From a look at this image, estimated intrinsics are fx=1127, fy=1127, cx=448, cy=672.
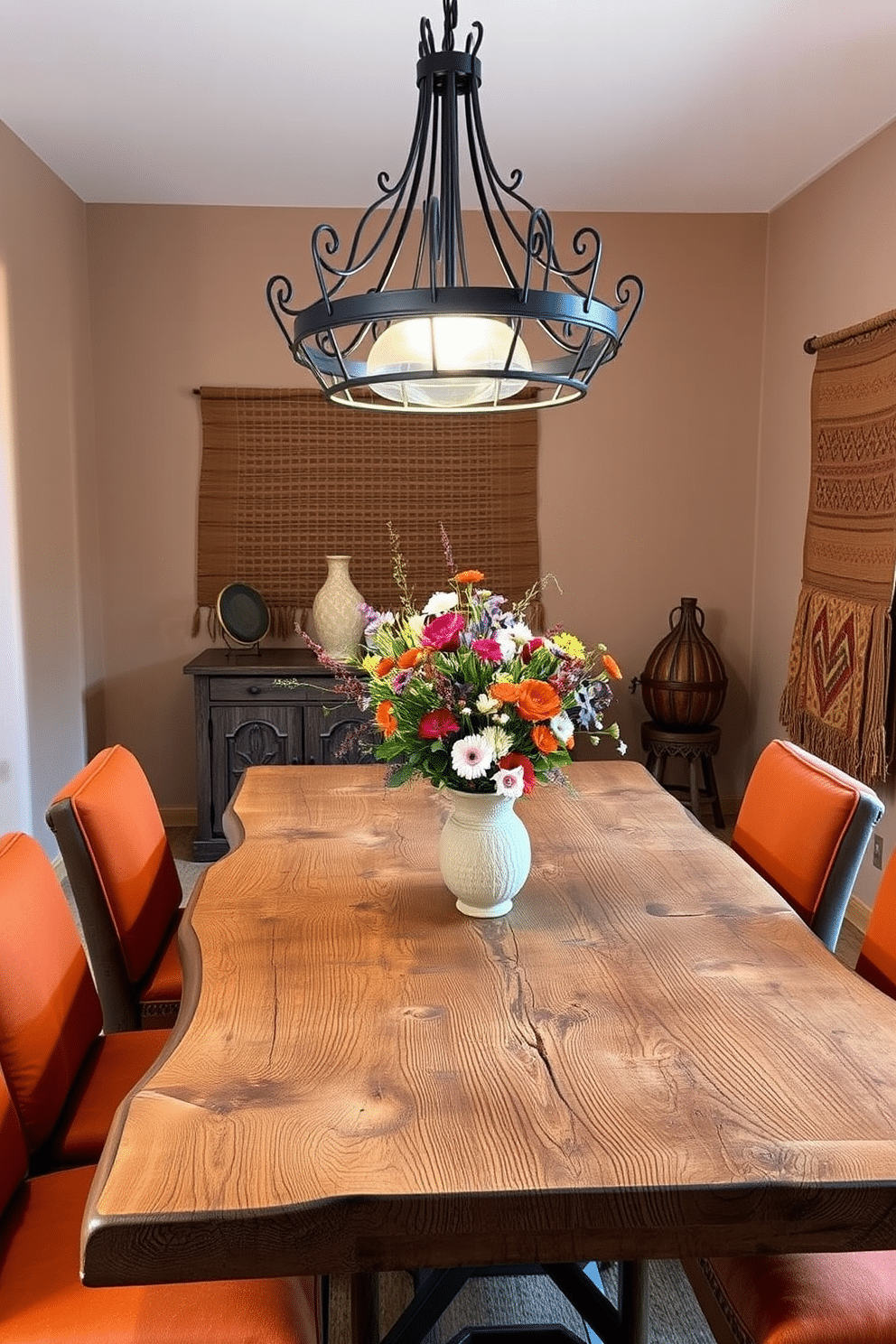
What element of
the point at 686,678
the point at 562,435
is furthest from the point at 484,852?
the point at 562,435

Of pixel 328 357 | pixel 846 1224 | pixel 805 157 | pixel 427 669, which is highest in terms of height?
pixel 805 157

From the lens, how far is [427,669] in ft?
5.53

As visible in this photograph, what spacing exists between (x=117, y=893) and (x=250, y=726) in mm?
2297

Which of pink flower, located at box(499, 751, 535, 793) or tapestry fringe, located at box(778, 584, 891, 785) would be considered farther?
tapestry fringe, located at box(778, 584, 891, 785)

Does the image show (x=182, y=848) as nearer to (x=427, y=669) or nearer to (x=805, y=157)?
(x=427, y=669)

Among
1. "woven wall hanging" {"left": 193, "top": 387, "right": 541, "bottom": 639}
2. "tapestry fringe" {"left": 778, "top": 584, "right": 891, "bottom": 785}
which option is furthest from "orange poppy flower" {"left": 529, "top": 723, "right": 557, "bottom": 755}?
"woven wall hanging" {"left": 193, "top": 387, "right": 541, "bottom": 639}

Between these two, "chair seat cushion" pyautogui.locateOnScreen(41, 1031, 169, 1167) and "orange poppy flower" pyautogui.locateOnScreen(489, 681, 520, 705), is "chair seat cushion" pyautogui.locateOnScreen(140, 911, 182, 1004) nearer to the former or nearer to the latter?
"chair seat cushion" pyautogui.locateOnScreen(41, 1031, 169, 1167)

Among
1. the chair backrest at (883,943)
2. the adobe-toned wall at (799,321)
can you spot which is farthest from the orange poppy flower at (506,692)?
the adobe-toned wall at (799,321)

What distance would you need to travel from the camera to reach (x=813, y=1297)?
1.27 m

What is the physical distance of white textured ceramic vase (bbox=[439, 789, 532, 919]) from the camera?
170cm

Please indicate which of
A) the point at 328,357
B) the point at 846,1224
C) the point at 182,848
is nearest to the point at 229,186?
the point at 182,848

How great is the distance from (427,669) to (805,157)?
10.1 feet

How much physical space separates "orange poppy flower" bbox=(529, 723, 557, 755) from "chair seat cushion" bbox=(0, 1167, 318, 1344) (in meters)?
0.75

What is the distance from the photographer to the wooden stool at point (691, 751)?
175 inches
